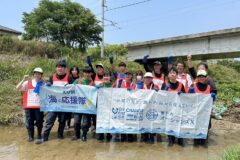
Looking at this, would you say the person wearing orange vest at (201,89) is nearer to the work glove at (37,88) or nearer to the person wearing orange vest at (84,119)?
the person wearing orange vest at (84,119)

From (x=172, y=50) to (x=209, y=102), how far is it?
14011mm

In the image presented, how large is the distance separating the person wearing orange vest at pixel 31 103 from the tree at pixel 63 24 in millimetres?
18748

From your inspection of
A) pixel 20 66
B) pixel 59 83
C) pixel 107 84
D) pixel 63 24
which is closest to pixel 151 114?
pixel 107 84

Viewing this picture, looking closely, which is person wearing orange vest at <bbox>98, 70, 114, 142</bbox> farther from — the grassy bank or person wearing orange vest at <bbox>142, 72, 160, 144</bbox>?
the grassy bank

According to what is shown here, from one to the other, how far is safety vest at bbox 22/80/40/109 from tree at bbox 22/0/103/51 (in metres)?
18.8

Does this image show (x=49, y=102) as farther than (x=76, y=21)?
No

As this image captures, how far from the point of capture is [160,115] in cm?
600

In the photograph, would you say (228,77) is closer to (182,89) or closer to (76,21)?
(76,21)

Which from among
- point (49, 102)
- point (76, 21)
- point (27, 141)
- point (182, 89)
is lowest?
point (27, 141)

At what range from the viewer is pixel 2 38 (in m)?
15.6

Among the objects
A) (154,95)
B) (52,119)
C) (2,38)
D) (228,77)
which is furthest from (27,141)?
(228,77)

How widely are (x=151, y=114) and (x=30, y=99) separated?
9.25 ft

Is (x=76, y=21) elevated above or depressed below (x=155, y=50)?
above

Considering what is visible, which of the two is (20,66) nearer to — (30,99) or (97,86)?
(30,99)
